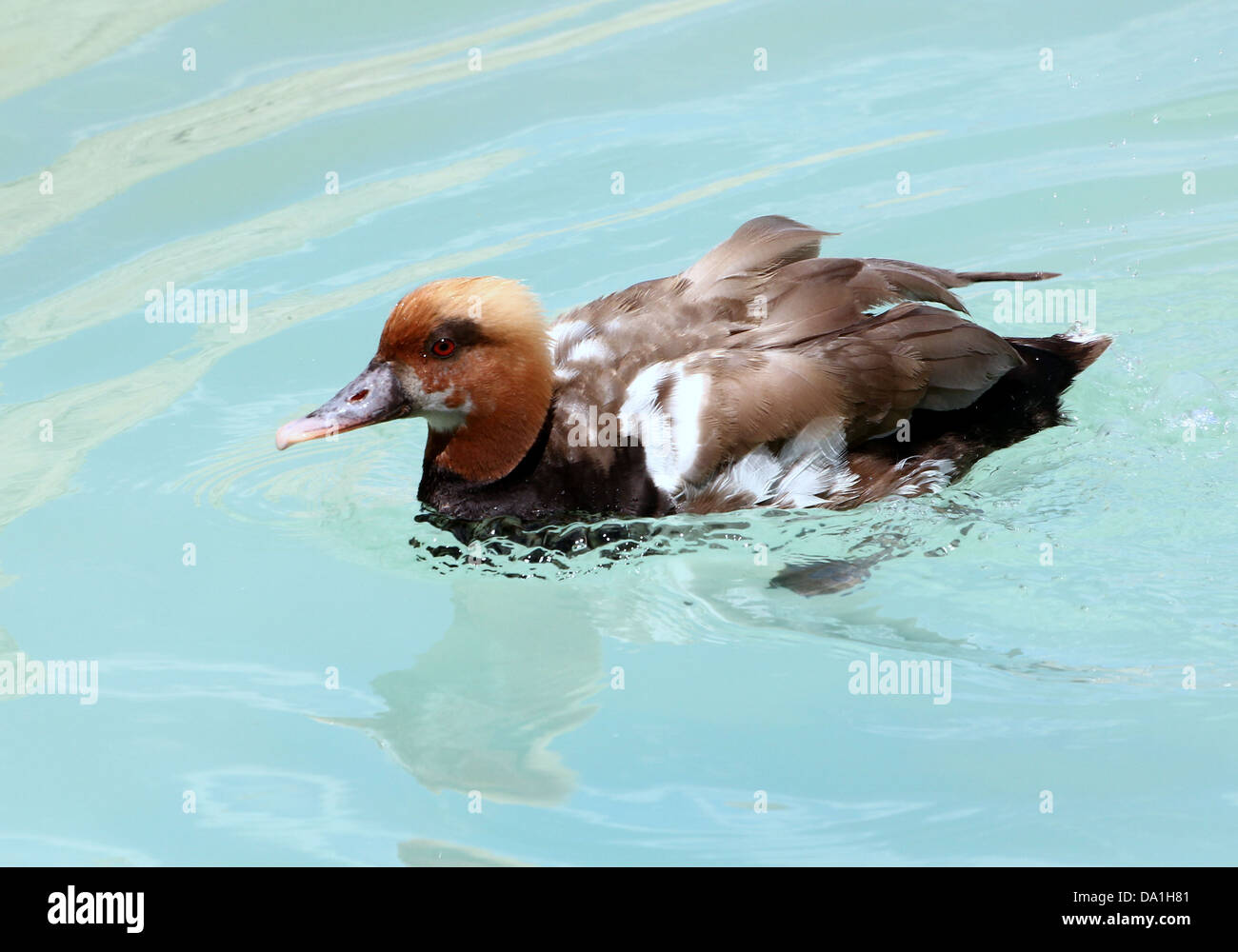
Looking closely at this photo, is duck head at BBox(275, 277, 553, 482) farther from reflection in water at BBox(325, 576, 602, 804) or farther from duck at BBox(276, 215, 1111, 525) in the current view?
reflection in water at BBox(325, 576, 602, 804)

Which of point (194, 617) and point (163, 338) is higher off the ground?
point (163, 338)

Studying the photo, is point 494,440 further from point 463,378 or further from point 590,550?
point 590,550

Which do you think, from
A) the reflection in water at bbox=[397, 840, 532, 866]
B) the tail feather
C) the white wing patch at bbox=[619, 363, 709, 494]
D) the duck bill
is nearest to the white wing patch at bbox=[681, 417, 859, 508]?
the white wing patch at bbox=[619, 363, 709, 494]

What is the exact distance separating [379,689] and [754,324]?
1.82 meters

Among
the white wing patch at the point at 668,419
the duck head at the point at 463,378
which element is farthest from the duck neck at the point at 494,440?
the white wing patch at the point at 668,419

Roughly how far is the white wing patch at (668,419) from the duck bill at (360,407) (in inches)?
31.8

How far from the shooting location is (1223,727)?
4.30 metres

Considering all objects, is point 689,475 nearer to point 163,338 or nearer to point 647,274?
point 647,274

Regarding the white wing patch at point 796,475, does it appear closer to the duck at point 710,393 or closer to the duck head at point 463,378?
the duck at point 710,393

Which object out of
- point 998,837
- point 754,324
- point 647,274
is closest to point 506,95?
point 647,274

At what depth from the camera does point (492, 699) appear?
4.71 meters

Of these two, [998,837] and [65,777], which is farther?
[65,777]

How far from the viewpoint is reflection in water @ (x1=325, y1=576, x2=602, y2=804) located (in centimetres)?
437

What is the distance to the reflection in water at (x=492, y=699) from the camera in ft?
14.3
